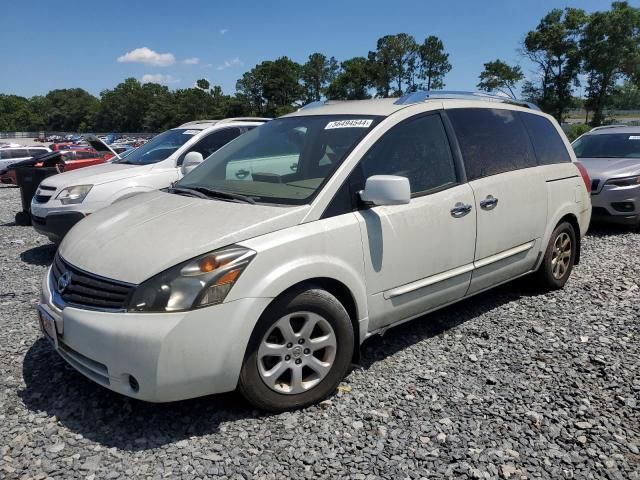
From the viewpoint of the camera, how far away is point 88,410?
120 inches

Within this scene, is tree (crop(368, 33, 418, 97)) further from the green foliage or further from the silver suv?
the silver suv

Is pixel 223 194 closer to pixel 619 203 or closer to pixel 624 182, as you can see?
pixel 619 203

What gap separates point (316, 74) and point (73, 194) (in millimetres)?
93824

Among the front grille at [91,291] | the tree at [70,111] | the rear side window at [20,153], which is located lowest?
the rear side window at [20,153]

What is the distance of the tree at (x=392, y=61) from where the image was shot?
238ft

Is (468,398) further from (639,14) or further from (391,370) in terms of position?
(639,14)

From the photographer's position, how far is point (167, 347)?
8.36ft

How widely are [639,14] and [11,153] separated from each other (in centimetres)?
4364

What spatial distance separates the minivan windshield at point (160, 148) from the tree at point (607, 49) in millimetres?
42386

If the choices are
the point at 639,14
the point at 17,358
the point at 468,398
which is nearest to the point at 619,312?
the point at 468,398

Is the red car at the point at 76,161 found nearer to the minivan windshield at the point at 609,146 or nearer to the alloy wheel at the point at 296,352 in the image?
the alloy wheel at the point at 296,352

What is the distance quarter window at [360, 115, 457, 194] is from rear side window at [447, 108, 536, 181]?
0.63ft

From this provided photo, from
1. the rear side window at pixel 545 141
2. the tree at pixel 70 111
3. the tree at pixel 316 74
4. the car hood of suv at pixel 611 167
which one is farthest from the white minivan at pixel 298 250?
the tree at pixel 70 111

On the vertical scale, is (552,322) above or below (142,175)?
below
